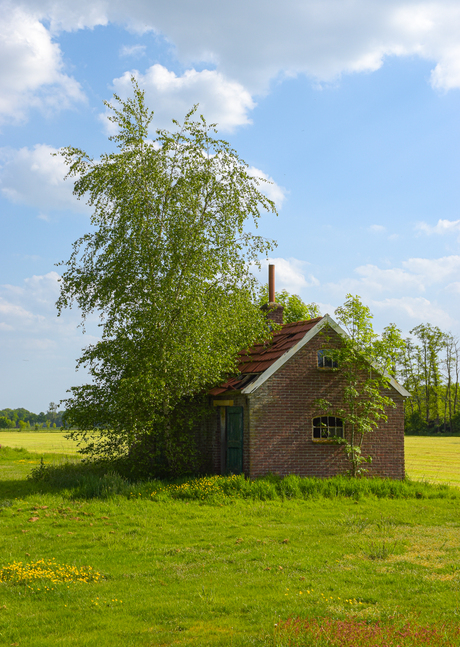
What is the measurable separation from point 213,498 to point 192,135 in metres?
12.0

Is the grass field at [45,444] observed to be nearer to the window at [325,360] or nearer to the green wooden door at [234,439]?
the green wooden door at [234,439]

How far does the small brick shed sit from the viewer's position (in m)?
18.1

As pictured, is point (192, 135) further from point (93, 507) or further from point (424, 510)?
point (424, 510)

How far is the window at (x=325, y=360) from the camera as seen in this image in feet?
62.2

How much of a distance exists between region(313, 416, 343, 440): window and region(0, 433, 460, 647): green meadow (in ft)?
6.20

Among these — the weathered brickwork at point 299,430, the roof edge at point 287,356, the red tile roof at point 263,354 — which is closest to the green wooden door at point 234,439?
the weathered brickwork at point 299,430

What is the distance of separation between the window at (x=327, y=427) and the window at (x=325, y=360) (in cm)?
169

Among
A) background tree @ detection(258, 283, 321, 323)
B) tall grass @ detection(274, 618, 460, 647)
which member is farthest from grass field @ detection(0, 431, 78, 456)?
tall grass @ detection(274, 618, 460, 647)

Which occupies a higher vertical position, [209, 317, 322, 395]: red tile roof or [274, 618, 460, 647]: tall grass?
[209, 317, 322, 395]: red tile roof

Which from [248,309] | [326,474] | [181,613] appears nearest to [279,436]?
[326,474]

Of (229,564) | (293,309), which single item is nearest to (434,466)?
(293,309)

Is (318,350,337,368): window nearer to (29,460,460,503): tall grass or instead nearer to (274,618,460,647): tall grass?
(29,460,460,503): tall grass

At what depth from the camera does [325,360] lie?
19.1 meters

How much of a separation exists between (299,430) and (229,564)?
9.03 m
